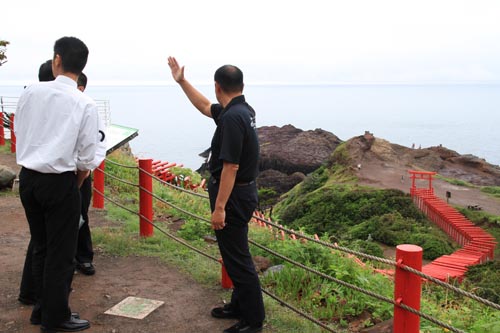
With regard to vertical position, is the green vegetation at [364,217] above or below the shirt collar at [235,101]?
below

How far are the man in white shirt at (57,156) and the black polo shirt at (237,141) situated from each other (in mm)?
823

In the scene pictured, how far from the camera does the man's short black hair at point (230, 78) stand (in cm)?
365

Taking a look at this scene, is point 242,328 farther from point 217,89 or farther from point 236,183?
point 217,89

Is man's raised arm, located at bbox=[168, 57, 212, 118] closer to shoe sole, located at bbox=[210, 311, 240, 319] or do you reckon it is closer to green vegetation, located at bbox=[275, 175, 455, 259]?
shoe sole, located at bbox=[210, 311, 240, 319]

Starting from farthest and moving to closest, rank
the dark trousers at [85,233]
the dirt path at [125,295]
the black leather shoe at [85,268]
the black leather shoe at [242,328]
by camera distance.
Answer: the black leather shoe at [85,268], the dark trousers at [85,233], the dirt path at [125,295], the black leather shoe at [242,328]

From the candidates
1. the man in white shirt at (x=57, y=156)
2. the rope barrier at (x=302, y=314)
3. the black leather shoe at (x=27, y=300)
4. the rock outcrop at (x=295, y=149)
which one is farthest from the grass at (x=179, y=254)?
the rock outcrop at (x=295, y=149)

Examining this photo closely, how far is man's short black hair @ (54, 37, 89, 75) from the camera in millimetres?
A: 3529

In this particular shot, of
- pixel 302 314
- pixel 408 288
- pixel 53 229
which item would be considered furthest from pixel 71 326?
pixel 408 288

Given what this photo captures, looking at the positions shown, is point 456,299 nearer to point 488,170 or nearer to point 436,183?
point 436,183

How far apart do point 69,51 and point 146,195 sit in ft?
9.99

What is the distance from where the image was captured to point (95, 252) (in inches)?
236

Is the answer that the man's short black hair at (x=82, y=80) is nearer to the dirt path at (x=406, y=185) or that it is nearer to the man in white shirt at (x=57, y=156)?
the man in white shirt at (x=57, y=156)

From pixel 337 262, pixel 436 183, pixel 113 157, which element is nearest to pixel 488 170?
pixel 436 183

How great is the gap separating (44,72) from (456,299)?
22.0 feet
